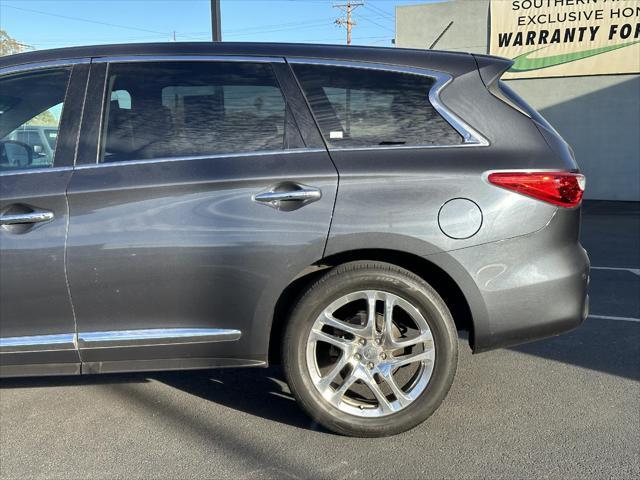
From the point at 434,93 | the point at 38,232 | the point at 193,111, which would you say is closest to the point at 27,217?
the point at 38,232

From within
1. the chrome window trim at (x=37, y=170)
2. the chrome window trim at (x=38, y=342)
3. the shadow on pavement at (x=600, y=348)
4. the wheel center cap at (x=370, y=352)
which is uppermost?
the chrome window trim at (x=37, y=170)

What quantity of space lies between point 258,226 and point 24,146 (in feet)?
4.24

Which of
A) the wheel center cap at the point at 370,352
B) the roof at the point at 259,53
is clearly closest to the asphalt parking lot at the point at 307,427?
the wheel center cap at the point at 370,352

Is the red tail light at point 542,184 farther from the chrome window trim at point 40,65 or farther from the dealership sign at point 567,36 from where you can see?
the dealership sign at point 567,36

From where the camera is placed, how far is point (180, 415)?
317 centimetres

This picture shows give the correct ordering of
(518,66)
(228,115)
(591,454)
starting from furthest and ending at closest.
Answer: (518,66) → (228,115) → (591,454)

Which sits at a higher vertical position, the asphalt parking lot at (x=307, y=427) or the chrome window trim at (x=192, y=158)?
the chrome window trim at (x=192, y=158)

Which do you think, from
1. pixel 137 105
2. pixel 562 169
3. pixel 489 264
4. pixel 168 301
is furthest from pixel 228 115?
pixel 562 169

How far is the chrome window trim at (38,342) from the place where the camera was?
2756mm

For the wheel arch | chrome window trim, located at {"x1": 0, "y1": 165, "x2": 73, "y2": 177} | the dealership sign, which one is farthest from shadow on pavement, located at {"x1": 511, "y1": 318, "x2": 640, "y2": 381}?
the dealership sign

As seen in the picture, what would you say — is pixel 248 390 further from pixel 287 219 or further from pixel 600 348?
pixel 600 348

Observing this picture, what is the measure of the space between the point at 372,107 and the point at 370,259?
0.77 metres

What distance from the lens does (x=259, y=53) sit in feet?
9.65

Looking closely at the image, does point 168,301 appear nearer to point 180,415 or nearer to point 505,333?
point 180,415
